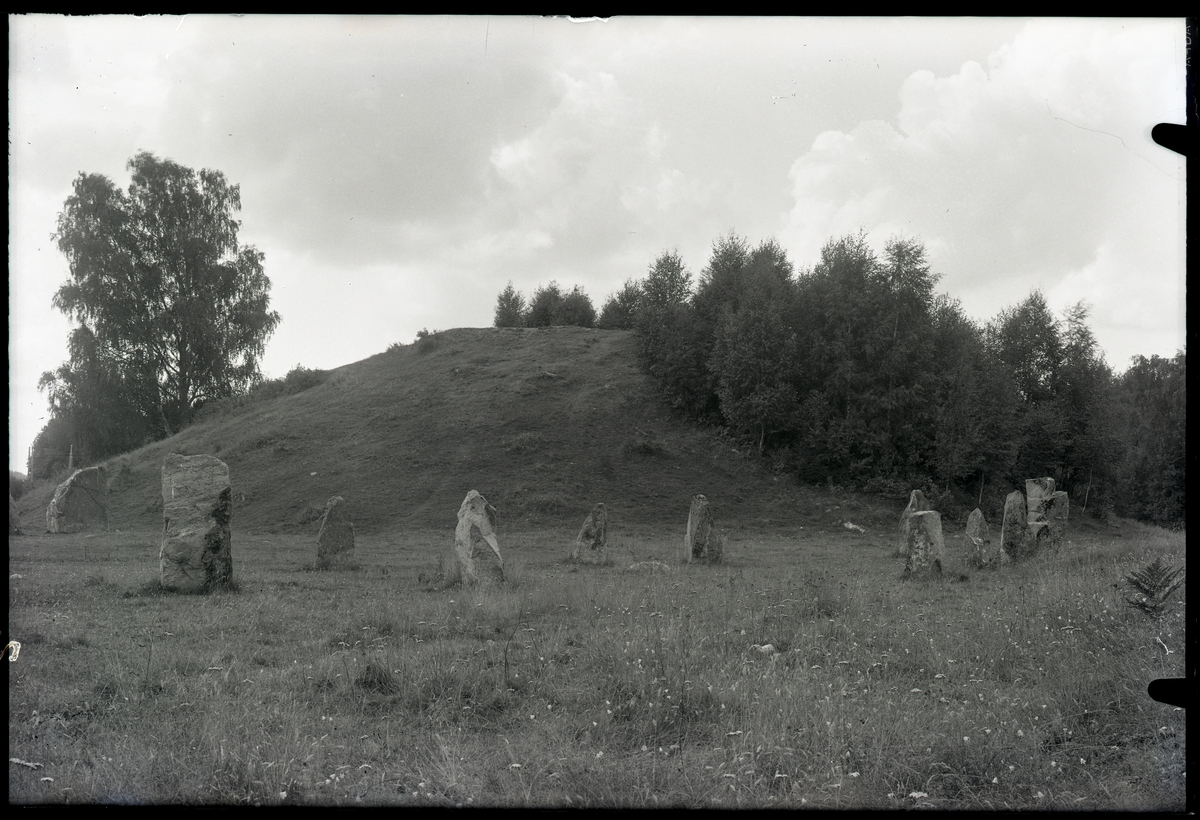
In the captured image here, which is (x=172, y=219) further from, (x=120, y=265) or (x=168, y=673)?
(x=168, y=673)

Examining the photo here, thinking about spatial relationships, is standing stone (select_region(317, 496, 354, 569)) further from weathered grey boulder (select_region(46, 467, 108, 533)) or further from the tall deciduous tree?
the tall deciduous tree

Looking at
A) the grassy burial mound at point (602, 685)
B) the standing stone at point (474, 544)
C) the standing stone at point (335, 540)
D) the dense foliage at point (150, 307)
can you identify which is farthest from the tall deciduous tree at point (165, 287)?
the standing stone at point (474, 544)

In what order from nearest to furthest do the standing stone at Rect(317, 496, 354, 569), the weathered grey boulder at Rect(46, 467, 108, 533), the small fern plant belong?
the small fern plant < the standing stone at Rect(317, 496, 354, 569) < the weathered grey boulder at Rect(46, 467, 108, 533)

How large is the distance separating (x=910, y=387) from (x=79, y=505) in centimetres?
3256

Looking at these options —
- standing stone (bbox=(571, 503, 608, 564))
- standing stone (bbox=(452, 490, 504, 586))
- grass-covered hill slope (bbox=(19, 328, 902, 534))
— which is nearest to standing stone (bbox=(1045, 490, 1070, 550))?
→ standing stone (bbox=(571, 503, 608, 564))

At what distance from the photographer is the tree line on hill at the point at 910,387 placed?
32.9m

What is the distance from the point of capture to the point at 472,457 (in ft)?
116

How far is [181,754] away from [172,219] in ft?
94.1

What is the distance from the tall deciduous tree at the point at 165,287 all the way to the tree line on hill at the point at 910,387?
2252cm

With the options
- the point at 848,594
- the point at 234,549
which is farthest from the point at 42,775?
the point at 234,549

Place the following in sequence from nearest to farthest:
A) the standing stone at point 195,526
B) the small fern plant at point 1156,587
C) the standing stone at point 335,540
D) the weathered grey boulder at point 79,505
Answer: the small fern plant at point 1156,587, the standing stone at point 195,526, the standing stone at point 335,540, the weathered grey boulder at point 79,505

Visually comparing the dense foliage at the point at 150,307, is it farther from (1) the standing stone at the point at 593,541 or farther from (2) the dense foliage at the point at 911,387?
(2) the dense foliage at the point at 911,387

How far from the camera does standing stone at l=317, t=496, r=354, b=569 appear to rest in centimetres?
1576

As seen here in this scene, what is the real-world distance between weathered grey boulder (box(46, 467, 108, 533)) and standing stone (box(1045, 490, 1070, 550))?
2568cm
